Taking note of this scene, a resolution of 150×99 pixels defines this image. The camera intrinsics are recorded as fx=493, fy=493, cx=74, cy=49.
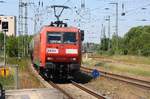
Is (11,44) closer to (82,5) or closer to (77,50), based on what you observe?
(82,5)

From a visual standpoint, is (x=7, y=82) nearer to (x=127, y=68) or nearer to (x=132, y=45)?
(x=127, y=68)

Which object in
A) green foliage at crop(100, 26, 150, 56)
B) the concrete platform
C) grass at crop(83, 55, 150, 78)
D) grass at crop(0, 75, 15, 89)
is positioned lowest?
grass at crop(83, 55, 150, 78)

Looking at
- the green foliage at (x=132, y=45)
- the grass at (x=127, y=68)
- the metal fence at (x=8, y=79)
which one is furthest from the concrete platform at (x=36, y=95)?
the green foliage at (x=132, y=45)

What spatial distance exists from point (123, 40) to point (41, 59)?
348 feet

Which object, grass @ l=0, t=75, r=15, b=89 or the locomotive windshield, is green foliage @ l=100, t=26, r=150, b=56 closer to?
the locomotive windshield

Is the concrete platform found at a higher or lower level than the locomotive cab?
lower

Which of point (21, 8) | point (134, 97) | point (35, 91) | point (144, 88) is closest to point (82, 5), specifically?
point (21, 8)

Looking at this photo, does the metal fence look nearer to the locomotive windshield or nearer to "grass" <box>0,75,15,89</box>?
"grass" <box>0,75,15,89</box>

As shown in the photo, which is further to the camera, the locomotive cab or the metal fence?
the locomotive cab

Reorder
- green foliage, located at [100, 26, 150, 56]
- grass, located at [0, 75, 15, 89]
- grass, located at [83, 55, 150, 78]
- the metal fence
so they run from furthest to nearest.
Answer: green foliage, located at [100, 26, 150, 56]
grass, located at [83, 55, 150, 78]
grass, located at [0, 75, 15, 89]
the metal fence

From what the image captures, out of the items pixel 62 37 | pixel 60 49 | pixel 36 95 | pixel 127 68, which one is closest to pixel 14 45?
pixel 127 68

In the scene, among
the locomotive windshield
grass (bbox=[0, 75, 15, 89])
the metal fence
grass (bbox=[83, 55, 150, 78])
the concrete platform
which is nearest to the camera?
the concrete platform

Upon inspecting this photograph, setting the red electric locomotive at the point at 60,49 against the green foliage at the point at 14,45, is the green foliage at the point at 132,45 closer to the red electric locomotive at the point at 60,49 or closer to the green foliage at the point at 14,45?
the green foliage at the point at 14,45

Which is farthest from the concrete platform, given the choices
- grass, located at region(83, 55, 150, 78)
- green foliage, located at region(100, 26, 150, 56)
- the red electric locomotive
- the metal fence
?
green foliage, located at region(100, 26, 150, 56)
